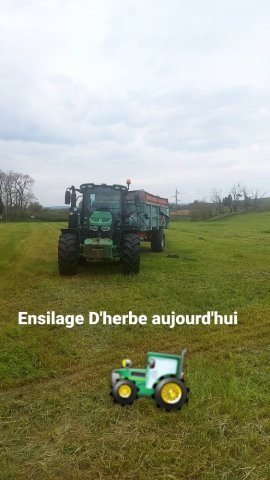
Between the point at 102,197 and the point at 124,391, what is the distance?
9514 millimetres

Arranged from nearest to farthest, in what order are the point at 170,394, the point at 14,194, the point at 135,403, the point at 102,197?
the point at 170,394 → the point at 135,403 → the point at 102,197 → the point at 14,194

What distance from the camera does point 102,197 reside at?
10.4 m

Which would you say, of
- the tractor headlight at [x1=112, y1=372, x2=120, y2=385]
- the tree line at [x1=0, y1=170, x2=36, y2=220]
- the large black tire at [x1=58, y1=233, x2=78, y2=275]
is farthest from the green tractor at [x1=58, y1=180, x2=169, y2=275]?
the tree line at [x1=0, y1=170, x2=36, y2=220]

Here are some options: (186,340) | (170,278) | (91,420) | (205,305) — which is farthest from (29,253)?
(91,420)

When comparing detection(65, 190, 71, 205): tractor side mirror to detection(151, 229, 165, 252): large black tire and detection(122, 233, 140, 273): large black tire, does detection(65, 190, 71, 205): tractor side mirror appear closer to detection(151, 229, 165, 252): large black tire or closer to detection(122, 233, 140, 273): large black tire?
detection(122, 233, 140, 273): large black tire

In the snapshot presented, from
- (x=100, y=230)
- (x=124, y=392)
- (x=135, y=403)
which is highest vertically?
(x=100, y=230)

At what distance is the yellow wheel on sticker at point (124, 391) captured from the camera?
3.62 ft

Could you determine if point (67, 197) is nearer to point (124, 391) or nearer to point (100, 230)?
point (100, 230)

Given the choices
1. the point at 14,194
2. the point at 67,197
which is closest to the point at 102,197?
the point at 67,197

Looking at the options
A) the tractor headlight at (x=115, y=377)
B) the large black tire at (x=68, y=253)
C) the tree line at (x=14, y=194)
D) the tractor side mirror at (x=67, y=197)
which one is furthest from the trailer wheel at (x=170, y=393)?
the tree line at (x=14, y=194)

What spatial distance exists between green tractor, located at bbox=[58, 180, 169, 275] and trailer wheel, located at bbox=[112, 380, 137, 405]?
7.99 metres

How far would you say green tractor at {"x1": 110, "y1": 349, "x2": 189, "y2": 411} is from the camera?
1.08 m

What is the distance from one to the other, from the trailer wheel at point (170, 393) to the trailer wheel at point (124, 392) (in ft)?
0.24

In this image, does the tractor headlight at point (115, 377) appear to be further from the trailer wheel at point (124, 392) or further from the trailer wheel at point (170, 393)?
the trailer wheel at point (170, 393)
